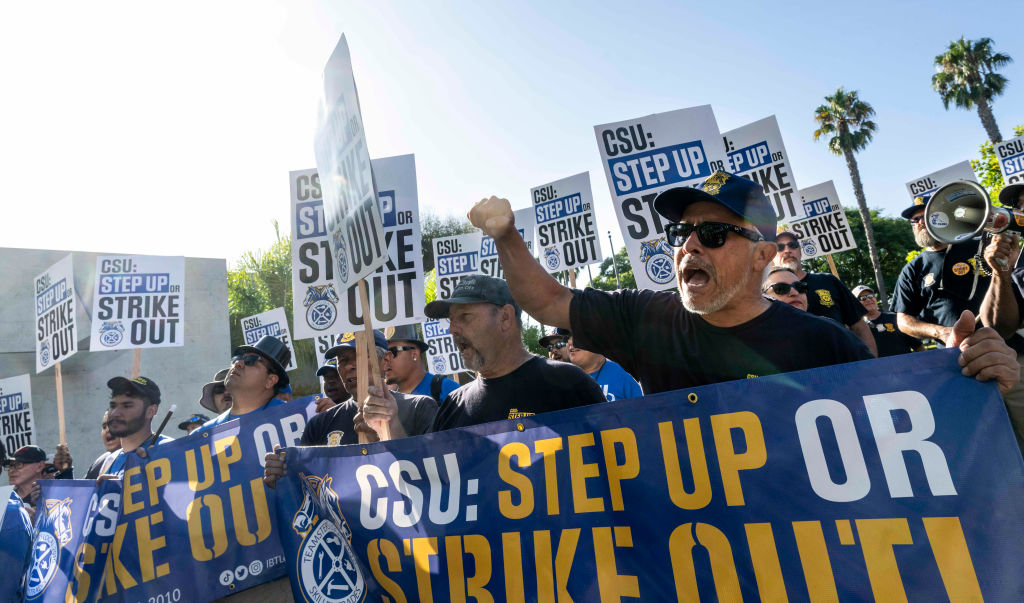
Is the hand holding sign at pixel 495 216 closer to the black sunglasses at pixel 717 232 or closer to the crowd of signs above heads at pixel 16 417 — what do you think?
the black sunglasses at pixel 717 232

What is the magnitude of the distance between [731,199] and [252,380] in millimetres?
4022

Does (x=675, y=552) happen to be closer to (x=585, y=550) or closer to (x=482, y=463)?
(x=585, y=550)

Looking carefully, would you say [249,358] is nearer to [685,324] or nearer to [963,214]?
[685,324]

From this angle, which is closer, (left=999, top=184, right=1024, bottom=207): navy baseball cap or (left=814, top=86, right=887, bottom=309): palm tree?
(left=999, top=184, right=1024, bottom=207): navy baseball cap

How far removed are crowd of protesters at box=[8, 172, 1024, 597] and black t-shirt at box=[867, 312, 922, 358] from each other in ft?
8.11

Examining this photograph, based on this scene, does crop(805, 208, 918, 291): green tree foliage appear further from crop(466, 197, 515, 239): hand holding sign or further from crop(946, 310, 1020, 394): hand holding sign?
crop(946, 310, 1020, 394): hand holding sign

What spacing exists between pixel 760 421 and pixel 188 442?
3716 millimetres

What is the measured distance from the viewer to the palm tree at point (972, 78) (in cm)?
2756

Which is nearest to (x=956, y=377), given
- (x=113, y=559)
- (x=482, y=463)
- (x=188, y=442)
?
(x=482, y=463)

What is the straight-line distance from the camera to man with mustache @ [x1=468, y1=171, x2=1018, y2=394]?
2318mm

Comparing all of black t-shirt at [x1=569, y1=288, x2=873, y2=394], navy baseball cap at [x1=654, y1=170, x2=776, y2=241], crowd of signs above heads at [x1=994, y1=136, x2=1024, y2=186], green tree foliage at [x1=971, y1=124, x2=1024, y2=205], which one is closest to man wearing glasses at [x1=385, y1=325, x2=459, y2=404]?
black t-shirt at [x1=569, y1=288, x2=873, y2=394]

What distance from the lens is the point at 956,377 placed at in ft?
5.77

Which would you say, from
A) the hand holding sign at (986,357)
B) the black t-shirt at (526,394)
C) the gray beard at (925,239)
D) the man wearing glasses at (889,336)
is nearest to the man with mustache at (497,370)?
the black t-shirt at (526,394)

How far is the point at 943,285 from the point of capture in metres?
4.50
